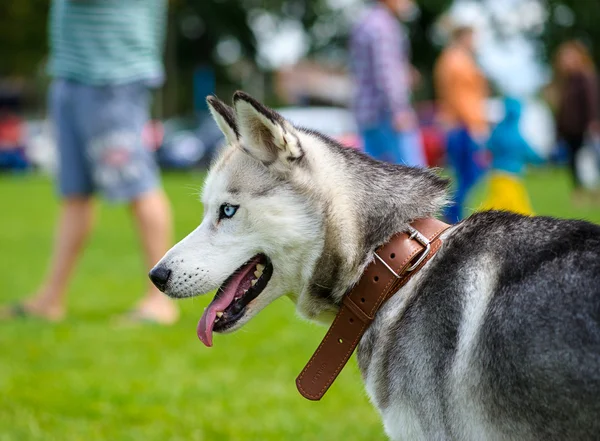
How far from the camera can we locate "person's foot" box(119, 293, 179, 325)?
557 centimetres

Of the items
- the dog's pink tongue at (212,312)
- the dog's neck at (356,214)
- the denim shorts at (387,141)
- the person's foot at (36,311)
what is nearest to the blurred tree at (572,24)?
the denim shorts at (387,141)

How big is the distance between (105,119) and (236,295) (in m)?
3.00

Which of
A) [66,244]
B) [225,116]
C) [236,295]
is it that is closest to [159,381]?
[66,244]

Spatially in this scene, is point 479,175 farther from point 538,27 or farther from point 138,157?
point 538,27

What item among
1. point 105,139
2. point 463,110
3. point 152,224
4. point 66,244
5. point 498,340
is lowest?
point 66,244

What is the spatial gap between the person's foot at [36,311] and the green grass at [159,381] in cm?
12

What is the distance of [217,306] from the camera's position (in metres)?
2.66

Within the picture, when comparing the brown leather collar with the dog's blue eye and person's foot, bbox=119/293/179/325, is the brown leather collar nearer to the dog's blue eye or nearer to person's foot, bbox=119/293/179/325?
the dog's blue eye

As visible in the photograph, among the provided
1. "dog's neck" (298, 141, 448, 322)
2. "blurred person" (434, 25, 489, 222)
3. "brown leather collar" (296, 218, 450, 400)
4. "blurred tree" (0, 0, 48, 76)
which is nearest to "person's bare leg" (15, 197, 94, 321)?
"dog's neck" (298, 141, 448, 322)

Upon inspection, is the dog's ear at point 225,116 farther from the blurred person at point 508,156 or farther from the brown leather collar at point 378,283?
the blurred person at point 508,156

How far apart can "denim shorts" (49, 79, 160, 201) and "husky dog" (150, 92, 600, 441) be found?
259 centimetres

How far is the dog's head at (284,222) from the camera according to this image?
2.53 meters

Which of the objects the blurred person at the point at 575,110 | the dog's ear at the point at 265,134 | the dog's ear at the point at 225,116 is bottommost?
the blurred person at the point at 575,110

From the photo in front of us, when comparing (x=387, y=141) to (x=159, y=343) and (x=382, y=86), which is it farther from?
(x=159, y=343)
